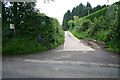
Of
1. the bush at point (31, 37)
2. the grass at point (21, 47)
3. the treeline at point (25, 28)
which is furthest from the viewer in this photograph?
the treeline at point (25, 28)

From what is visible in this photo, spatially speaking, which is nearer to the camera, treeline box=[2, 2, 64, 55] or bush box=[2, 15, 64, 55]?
bush box=[2, 15, 64, 55]

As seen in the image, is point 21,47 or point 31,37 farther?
point 31,37

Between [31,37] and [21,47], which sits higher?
[31,37]

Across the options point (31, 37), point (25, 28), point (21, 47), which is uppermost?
point (25, 28)

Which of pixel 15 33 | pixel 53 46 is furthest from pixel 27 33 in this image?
pixel 53 46

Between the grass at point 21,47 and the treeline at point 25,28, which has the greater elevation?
the treeline at point 25,28

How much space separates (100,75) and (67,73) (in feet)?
3.04

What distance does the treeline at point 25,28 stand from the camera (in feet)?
15.7

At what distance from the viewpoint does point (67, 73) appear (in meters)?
2.36

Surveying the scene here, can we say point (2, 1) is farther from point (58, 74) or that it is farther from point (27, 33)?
point (58, 74)

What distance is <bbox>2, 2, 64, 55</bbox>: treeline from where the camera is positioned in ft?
15.7

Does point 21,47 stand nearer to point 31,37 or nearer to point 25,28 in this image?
point 31,37

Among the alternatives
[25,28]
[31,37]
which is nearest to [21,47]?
[31,37]

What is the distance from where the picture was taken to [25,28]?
5.16 meters
